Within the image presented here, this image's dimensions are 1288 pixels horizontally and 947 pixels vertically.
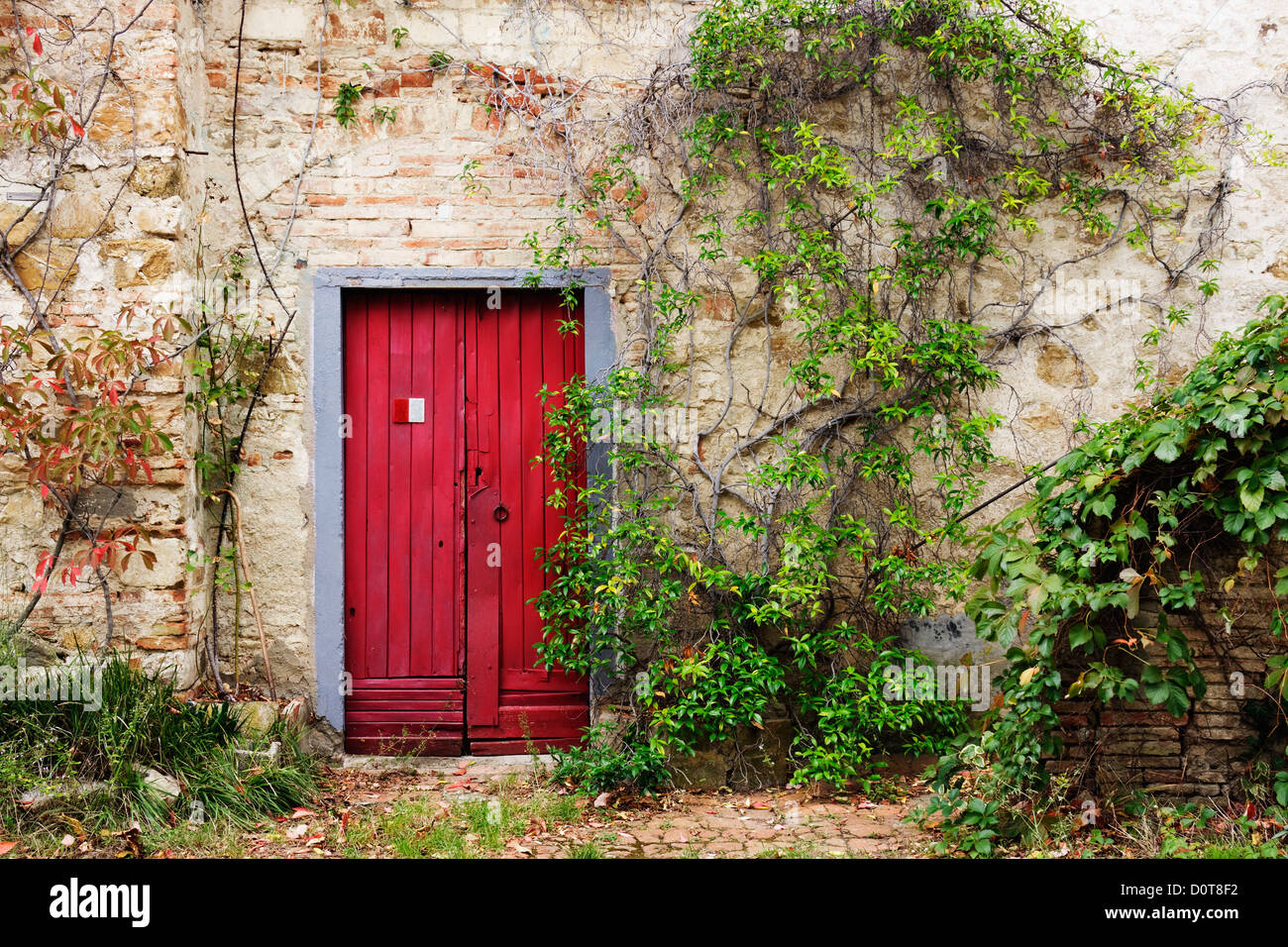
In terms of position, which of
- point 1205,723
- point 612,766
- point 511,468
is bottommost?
point 612,766

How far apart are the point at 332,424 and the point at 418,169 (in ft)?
4.29

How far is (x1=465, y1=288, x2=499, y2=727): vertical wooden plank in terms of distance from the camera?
180 inches

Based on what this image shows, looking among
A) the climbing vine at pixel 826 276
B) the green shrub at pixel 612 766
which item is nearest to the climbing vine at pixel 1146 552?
the climbing vine at pixel 826 276

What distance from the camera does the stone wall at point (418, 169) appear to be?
4.42 metres

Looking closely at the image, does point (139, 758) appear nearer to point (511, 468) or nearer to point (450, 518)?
point (450, 518)

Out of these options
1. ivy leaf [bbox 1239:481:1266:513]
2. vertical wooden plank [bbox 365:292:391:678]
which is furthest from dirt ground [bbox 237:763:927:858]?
ivy leaf [bbox 1239:481:1266:513]

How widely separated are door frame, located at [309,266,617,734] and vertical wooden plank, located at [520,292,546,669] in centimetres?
25

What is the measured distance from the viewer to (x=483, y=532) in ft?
15.1

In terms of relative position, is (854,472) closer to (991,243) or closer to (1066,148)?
(991,243)

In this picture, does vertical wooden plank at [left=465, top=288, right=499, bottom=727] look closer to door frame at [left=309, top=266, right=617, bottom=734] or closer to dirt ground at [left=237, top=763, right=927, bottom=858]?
door frame at [left=309, top=266, right=617, bottom=734]

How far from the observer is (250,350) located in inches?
174

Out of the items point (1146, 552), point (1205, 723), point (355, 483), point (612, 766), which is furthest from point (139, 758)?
point (1205, 723)

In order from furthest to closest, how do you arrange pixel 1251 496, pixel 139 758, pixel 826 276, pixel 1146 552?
pixel 826 276 → pixel 139 758 → pixel 1146 552 → pixel 1251 496

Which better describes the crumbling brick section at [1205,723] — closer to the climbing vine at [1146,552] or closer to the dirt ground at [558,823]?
the climbing vine at [1146,552]
